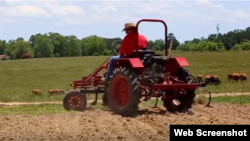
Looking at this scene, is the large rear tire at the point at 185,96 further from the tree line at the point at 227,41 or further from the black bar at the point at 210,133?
the tree line at the point at 227,41

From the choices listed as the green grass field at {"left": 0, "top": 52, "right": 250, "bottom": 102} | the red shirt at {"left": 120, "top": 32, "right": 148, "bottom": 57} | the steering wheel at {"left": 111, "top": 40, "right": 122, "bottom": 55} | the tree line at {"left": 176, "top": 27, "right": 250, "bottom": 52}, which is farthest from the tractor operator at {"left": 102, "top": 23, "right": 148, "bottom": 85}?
the tree line at {"left": 176, "top": 27, "right": 250, "bottom": 52}

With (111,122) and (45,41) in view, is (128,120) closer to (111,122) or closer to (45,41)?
(111,122)

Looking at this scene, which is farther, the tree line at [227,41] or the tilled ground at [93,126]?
the tree line at [227,41]

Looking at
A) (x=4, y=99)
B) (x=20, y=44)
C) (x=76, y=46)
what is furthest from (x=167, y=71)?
(x=20, y=44)

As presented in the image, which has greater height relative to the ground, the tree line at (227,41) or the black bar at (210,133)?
the tree line at (227,41)

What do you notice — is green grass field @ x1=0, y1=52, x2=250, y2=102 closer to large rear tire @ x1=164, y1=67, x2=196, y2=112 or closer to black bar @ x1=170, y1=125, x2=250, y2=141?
large rear tire @ x1=164, y1=67, x2=196, y2=112

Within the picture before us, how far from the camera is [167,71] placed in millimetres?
10891

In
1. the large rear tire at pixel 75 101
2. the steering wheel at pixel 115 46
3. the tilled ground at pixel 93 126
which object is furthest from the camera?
the steering wheel at pixel 115 46

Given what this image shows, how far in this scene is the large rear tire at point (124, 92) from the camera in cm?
978

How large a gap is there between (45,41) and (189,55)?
181 ft

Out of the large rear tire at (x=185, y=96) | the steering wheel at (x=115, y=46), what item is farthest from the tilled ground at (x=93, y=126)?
the steering wheel at (x=115, y=46)

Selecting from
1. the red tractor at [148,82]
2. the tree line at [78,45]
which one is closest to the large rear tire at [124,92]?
the red tractor at [148,82]

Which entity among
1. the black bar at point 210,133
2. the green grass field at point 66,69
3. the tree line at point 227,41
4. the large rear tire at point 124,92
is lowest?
the green grass field at point 66,69

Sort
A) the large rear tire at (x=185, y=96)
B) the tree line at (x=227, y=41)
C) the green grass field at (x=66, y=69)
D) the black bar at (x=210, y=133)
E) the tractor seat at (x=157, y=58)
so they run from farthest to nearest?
Result: 1. the tree line at (x=227, y=41)
2. the green grass field at (x=66, y=69)
3. the large rear tire at (x=185, y=96)
4. the tractor seat at (x=157, y=58)
5. the black bar at (x=210, y=133)
